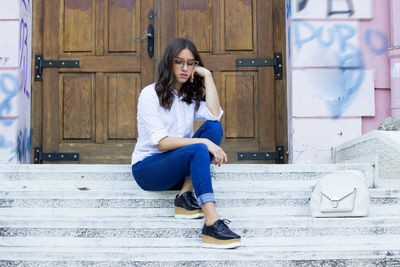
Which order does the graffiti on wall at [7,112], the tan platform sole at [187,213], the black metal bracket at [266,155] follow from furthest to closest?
the black metal bracket at [266,155] → the graffiti on wall at [7,112] → the tan platform sole at [187,213]

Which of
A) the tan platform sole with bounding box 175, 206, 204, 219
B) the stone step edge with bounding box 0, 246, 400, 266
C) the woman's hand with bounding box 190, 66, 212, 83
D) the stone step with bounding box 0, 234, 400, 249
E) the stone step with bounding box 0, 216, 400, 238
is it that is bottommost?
the stone step edge with bounding box 0, 246, 400, 266

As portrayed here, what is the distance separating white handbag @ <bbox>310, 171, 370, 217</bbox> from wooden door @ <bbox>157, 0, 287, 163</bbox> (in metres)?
1.81

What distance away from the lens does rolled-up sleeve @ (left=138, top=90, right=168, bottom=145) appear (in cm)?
282

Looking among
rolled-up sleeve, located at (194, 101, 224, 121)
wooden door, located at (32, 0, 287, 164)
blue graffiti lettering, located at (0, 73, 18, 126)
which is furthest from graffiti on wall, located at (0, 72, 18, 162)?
rolled-up sleeve, located at (194, 101, 224, 121)

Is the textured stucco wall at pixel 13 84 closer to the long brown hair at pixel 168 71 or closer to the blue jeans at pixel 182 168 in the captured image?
the blue jeans at pixel 182 168

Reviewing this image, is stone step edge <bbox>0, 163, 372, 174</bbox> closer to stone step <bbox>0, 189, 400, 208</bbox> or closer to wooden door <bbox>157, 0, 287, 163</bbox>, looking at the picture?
stone step <bbox>0, 189, 400, 208</bbox>

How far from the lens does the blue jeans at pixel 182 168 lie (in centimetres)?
264

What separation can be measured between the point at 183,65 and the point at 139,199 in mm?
875

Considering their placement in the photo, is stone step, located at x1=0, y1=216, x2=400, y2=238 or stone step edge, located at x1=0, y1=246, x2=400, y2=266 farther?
stone step, located at x1=0, y1=216, x2=400, y2=238

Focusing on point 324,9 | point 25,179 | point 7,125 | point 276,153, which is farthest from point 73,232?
point 324,9

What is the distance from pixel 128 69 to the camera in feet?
15.5

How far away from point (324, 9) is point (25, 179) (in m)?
3.06

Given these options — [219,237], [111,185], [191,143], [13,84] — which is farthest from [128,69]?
[219,237]

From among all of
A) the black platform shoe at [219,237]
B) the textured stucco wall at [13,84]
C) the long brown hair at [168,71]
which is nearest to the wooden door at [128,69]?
the textured stucco wall at [13,84]
